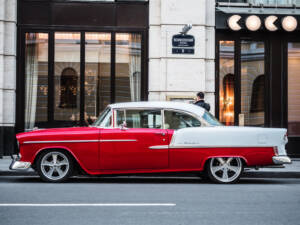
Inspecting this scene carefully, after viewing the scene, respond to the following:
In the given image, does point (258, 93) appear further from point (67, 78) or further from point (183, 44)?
point (67, 78)

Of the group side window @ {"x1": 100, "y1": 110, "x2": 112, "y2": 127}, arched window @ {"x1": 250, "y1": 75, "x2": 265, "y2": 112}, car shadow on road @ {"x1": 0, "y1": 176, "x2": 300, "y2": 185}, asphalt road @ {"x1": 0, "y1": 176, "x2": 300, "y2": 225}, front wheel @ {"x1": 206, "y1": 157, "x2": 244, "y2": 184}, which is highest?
arched window @ {"x1": 250, "y1": 75, "x2": 265, "y2": 112}

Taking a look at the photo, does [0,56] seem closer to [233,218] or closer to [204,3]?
[204,3]

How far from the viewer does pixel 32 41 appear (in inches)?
563

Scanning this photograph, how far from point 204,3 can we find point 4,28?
5405 millimetres

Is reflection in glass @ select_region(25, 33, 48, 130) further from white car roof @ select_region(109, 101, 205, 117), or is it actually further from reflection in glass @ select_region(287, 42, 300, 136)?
reflection in glass @ select_region(287, 42, 300, 136)

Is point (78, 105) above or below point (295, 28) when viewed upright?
below

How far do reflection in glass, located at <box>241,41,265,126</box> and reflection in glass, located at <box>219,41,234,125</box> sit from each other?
352 millimetres

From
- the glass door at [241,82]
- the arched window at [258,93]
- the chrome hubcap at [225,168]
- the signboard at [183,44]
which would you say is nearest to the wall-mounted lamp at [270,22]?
the glass door at [241,82]

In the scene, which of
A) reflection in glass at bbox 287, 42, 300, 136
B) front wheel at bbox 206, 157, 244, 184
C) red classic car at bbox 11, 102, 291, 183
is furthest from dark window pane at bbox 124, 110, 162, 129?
reflection in glass at bbox 287, 42, 300, 136

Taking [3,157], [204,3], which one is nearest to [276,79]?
[204,3]

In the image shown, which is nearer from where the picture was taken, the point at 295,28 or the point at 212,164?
the point at 212,164

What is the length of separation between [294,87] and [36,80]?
7.25 m

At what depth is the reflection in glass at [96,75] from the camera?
1436 centimetres

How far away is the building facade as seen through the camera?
46.5ft
